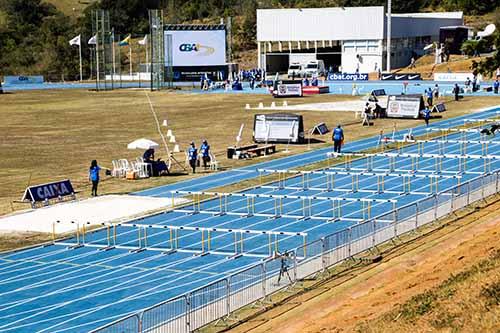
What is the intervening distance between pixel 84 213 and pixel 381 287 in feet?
44.8

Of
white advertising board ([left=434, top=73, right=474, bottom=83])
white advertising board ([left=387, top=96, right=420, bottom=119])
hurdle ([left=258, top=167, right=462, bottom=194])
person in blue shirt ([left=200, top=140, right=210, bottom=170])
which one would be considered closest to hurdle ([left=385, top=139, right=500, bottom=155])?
hurdle ([left=258, top=167, right=462, bottom=194])

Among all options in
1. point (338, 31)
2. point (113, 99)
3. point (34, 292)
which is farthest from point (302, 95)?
point (34, 292)

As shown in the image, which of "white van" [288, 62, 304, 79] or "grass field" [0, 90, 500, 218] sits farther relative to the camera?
"white van" [288, 62, 304, 79]

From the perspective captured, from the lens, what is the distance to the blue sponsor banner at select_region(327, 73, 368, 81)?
350 ft

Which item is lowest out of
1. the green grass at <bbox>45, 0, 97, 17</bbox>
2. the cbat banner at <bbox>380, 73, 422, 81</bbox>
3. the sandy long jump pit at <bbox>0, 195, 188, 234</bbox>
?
the sandy long jump pit at <bbox>0, 195, 188, 234</bbox>

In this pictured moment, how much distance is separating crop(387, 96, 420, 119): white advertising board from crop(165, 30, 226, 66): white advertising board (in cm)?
4547

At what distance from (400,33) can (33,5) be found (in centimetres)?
7693

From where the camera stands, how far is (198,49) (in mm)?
108812

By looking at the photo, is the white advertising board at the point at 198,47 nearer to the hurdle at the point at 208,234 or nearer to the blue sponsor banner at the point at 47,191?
the blue sponsor banner at the point at 47,191

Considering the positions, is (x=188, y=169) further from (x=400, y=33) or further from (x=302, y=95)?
(x=400, y=33)

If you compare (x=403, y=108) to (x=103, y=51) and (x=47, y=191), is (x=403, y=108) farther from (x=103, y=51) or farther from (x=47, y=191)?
(x=103, y=51)

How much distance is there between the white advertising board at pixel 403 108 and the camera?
214 feet

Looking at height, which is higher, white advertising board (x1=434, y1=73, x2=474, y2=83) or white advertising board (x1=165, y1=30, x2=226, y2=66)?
white advertising board (x1=165, y1=30, x2=226, y2=66)

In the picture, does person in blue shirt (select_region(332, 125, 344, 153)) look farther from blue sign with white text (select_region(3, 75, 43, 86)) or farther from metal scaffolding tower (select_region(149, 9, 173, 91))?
blue sign with white text (select_region(3, 75, 43, 86))
